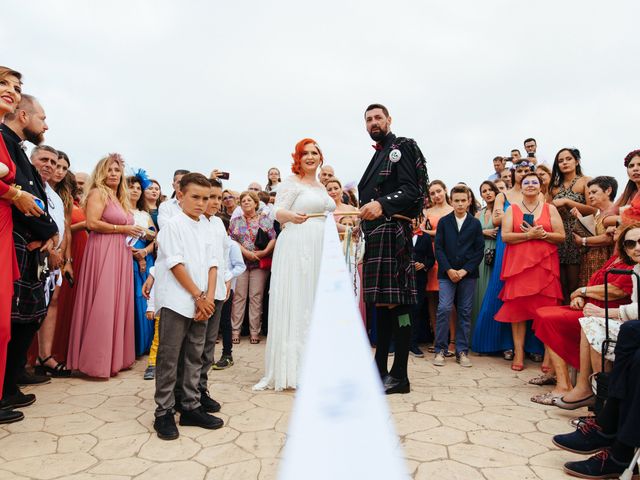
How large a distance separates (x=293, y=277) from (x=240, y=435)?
1354mm

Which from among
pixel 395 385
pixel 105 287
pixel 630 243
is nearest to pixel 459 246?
pixel 395 385

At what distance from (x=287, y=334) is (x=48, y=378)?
2.21 meters

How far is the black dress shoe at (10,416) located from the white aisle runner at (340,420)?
2978mm

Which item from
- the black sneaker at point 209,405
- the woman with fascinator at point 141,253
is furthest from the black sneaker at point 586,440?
the woman with fascinator at point 141,253

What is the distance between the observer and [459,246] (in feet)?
16.0

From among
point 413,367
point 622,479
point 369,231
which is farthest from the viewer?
point 413,367

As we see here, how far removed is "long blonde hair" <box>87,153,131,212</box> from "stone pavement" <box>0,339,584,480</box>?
171 centimetres

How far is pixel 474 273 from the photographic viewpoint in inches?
189

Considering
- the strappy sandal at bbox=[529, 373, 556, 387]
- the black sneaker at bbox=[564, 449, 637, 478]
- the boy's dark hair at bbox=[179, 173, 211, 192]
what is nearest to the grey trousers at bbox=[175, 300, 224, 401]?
the boy's dark hair at bbox=[179, 173, 211, 192]

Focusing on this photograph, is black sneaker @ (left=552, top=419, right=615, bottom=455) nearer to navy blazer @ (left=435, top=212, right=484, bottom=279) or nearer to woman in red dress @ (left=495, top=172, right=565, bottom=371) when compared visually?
woman in red dress @ (left=495, top=172, right=565, bottom=371)

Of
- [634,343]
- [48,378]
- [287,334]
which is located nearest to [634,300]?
[634,343]

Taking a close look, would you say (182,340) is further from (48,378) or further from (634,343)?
(634,343)

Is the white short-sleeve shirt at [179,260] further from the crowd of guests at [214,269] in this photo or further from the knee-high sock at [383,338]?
the knee-high sock at [383,338]

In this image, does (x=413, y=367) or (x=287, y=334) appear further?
(x=413, y=367)
